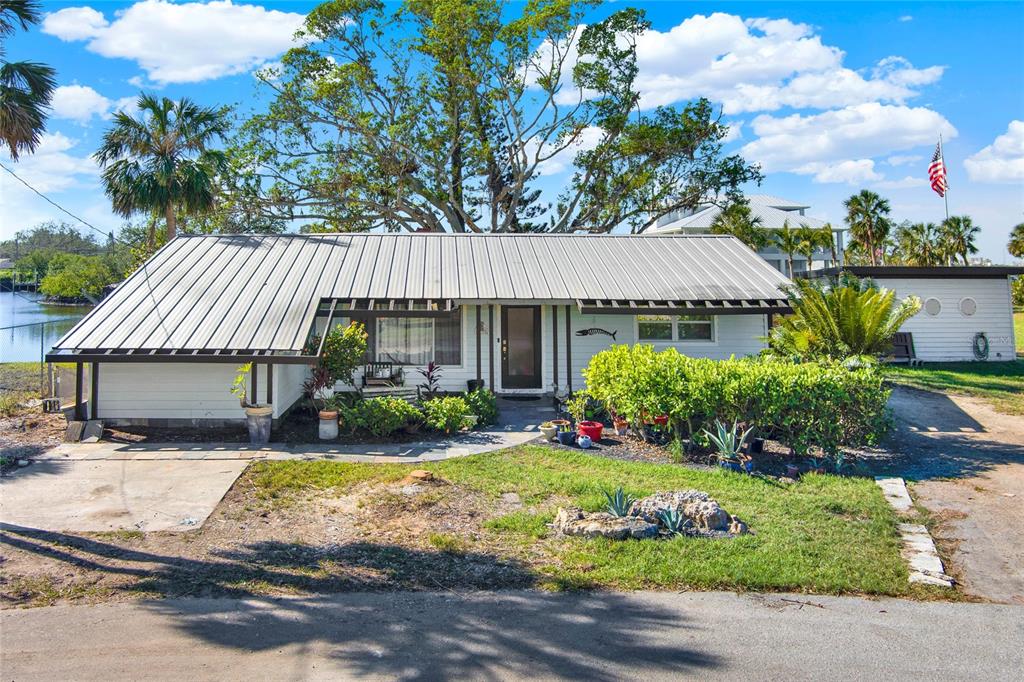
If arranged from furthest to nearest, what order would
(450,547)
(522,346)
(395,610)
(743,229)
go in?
(743,229) < (522,346) < (450,547) < (395,610)

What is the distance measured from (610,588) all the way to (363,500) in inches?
139

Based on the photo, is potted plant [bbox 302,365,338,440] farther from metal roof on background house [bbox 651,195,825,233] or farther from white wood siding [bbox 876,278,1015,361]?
metal roof on background house [bbox 651,195,825,233]

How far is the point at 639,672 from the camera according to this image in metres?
4.37

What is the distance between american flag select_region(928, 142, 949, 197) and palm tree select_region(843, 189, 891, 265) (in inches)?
437

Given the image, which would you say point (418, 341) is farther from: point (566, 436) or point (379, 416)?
point (566, 436)

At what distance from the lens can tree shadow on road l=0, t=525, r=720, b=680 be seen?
14.8 feet

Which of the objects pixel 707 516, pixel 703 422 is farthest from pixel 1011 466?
pixel 707 516

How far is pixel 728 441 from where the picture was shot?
9469mm

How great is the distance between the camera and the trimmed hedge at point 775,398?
31.1 feet

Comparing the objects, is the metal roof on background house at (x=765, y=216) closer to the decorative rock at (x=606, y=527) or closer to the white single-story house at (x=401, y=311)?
the white single-story house at (x=401, y=311)

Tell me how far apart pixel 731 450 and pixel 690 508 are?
2.61 metres

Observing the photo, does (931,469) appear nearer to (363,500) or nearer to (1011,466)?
(1011,466)

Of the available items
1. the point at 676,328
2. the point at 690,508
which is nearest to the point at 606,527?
the point at 690,508

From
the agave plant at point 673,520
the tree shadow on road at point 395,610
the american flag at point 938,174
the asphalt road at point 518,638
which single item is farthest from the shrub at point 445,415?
the american flag at point 938,174
